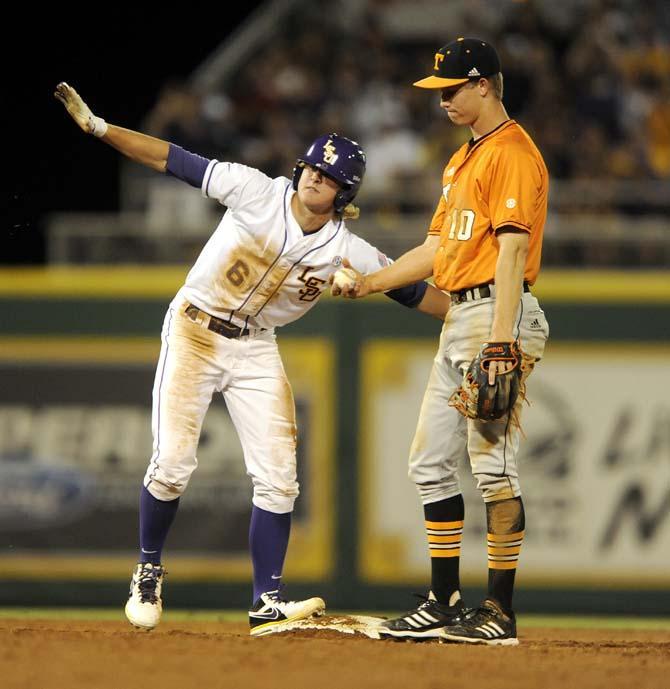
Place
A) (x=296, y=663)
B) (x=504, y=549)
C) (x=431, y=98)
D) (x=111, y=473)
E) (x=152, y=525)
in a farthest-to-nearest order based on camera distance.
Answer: (x=431, y=98)
(x=111, y=473)
(x=152, y=525)
(x=504, y=549)
(x=296, y=663)

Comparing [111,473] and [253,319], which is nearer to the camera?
[253,319]

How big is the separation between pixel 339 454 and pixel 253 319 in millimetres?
2261

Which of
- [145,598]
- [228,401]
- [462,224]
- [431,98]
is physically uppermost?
[431,98]

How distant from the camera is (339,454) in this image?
332 inches

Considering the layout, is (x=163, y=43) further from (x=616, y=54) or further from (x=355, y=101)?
(x=616, y=54)

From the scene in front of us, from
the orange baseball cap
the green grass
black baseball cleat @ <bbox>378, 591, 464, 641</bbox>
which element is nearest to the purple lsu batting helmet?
the orange baseball cap

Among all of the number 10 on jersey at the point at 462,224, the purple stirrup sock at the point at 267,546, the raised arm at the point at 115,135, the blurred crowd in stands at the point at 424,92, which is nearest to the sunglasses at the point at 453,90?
the number 10 on jersey at the point at 462,224

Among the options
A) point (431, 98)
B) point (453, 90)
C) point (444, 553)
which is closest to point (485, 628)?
point (444, 553)

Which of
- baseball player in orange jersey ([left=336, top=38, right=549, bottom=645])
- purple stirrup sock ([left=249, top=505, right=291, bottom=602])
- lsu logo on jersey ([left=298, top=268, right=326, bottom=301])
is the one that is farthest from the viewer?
purple stirrup sock ([left=249, top=505, right=291, bottom=602])

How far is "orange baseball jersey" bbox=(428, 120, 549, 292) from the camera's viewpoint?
5.52 meters

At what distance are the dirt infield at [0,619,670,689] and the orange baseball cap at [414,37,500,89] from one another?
2.24 metres

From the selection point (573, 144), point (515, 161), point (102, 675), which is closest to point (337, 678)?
point (102, 675)

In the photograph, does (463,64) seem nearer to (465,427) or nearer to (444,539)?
(465,427)

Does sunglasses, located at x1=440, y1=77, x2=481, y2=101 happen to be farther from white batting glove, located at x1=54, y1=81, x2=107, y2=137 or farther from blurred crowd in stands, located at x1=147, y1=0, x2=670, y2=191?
blurred crowd in stands, located at x1=147, y1=0, x2=670, y2=191
